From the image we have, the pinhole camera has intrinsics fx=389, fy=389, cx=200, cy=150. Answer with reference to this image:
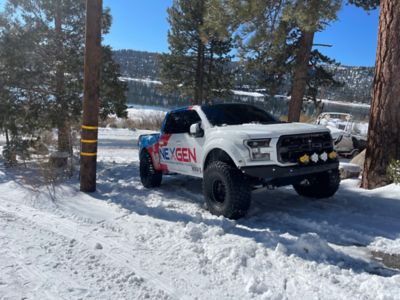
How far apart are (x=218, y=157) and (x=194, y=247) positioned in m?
1.95

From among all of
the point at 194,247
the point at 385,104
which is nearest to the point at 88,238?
the point at 194,247

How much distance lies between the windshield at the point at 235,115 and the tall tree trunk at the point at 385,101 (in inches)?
72.2

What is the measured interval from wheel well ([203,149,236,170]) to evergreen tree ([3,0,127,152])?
5511 millimetres

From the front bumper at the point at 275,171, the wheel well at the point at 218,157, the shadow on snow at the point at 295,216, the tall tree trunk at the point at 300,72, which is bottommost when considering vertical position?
the shadow on snow at the point at 295,216

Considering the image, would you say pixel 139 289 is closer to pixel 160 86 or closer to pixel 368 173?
→ pixel 368 173

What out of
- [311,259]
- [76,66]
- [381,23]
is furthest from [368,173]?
[76,66]

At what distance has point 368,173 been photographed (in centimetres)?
716

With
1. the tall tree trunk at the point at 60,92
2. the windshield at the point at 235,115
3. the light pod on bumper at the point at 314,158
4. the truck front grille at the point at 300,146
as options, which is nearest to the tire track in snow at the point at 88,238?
the truck front grille at the point at 300,146

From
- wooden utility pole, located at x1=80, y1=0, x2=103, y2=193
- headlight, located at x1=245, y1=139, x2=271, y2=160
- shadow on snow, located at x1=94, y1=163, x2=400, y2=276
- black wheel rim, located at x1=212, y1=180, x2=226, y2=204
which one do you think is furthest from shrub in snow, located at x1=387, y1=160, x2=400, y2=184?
wooden utility pole, located at x1=80, y1=0, x2=103, y2=193

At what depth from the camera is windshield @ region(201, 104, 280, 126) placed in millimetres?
6840

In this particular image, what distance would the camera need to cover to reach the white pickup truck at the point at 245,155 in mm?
5559

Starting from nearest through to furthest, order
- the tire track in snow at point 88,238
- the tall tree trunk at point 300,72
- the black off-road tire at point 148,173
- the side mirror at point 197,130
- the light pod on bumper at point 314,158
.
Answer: the tire track in snow at point 88,238, the light pod on bumper at point 314,158, the side mirror at point 197,130, the black off-road tire at point 148,173, the tall tree trunk at point 300,72

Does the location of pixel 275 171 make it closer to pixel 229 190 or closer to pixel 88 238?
pixel 229 190

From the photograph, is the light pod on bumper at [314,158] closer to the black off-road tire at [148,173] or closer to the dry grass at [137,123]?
the black off-road tire at [148,173]
